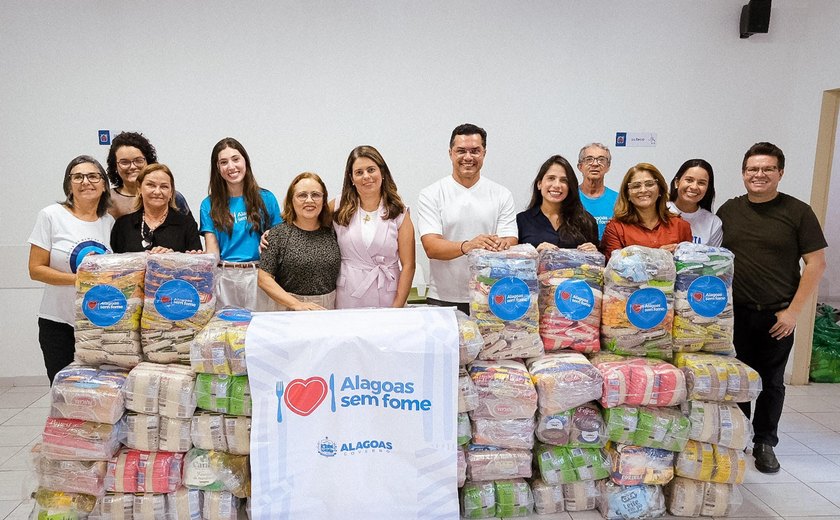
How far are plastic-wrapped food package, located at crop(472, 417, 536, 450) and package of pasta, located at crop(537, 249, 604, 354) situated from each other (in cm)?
39

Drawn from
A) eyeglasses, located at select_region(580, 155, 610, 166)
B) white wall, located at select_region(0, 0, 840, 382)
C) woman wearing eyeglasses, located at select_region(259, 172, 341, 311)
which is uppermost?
white wall, located at select_region(0, 0, 840, 382)

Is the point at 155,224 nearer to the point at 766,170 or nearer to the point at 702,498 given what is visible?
the point at 702,498

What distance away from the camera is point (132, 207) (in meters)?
2.99

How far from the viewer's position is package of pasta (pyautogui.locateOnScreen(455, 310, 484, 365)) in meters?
2.40

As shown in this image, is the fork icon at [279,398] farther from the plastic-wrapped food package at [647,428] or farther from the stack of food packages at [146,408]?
the plastic-wrapped food package at [647,428]

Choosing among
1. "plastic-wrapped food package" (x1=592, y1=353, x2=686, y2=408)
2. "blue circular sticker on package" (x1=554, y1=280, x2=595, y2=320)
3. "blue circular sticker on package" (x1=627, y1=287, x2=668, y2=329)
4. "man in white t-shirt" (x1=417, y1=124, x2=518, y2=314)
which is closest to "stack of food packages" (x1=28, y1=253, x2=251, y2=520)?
"man in white t-shirt" (x1=417, y1=124, x2=518, y2=314)

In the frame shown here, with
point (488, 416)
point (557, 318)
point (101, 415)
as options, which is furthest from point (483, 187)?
point (101, 415)

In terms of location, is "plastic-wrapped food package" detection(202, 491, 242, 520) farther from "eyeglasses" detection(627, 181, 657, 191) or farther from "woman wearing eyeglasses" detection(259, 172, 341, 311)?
"eyeglasses" detection(627, 181, 657, 191)

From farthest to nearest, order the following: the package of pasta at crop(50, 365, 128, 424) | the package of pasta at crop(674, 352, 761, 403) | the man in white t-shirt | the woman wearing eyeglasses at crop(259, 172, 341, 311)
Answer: the man in white t-shirt → the woman wearing eyeglasses at crop(259, 172, 341, 311) → the package of pasta at crop(674, 352, 761, 403) → the package of pasta at crop(50, 365, 128, 424)

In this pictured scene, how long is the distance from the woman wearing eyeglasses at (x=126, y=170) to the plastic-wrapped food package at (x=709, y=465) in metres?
2.68

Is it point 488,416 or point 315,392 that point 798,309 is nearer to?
point 488,416

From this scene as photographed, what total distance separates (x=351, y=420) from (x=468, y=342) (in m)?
0.58

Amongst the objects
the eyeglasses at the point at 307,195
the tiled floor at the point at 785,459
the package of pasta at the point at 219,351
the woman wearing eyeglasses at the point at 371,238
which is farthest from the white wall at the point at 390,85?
the package of pasta at the point at 219,351

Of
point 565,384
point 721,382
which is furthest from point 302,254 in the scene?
point 721,382
